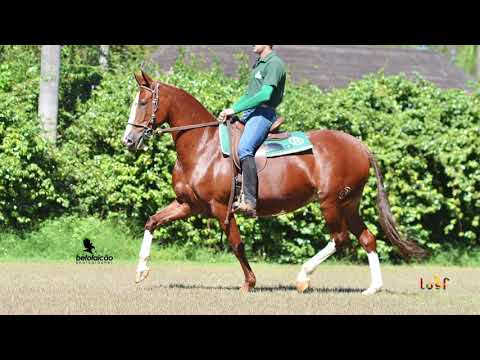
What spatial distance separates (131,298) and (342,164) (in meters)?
3.40

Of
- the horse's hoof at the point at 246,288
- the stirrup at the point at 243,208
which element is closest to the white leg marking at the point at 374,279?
the horse's hoof at the point at 246,288

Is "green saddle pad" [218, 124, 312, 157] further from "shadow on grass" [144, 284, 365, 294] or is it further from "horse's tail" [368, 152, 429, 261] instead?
"shadow on grass" [144, 284, 365, 294]

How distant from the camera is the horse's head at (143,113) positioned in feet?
35.9

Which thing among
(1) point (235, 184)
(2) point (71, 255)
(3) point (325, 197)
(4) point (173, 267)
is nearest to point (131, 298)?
(1) point (235, 184)

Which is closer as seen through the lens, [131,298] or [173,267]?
[131,298]

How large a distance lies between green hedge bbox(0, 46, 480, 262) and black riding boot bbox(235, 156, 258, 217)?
5045mm

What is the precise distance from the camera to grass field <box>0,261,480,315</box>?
913 centimetres

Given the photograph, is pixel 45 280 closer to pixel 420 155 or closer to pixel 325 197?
pixel 325 197

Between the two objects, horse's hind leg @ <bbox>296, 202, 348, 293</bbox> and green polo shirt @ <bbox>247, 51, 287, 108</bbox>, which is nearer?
green polo shirt @ <bbox>247, 51, 287, 108</bbox>

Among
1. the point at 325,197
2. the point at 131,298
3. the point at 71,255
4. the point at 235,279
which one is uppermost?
the point at 325,197

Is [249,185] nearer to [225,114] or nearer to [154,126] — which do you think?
[225,114]

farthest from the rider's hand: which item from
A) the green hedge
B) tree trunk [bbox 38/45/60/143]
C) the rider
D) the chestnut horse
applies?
tree trunk [bbox 38/45/60/143]

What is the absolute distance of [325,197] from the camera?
36.9ft

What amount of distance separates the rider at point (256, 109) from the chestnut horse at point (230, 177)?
0.24 m
